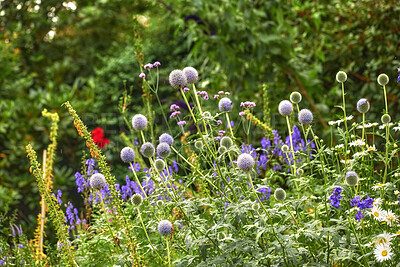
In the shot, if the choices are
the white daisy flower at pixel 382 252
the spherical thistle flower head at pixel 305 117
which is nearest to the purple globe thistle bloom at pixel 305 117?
the spherical thistle flower head at pixel 305 117

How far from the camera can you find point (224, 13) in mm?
4184

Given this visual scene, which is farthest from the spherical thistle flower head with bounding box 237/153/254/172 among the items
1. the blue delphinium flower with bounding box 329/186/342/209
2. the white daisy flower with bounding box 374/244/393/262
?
the white daisy flower with bounding box 374/244/393/262

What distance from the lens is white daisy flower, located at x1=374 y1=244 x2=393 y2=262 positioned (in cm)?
159

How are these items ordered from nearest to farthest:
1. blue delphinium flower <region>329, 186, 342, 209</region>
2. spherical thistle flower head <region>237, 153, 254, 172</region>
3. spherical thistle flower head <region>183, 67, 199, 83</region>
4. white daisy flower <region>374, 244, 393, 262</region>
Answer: white daisy flower <region>374, 244, 393, 262</region> → spherical thistle flower head <region>237, 153, 254, 172</region> → blue delphinium flower <region>329, 186, 342, 209</region> → spherical thistle flower head <region>183, 67, 199, 83</region>

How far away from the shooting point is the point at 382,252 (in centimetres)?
162

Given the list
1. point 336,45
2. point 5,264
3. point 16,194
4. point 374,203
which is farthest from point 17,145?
point 374,203

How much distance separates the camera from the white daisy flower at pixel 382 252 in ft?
5.22

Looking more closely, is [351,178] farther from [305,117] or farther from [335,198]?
→ [305,117]

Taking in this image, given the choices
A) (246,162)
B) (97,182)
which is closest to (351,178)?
(246,162)

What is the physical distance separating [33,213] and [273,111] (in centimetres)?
255

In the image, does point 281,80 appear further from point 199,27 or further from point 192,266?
point 192,266

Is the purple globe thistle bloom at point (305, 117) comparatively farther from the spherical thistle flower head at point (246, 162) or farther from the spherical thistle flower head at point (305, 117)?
the spherical thistle flower head at point (246, 162)

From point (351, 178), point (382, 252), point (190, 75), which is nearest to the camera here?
point (382, 252)

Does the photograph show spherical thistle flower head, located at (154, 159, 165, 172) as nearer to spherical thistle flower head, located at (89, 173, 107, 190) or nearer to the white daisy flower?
spherical thistle flower head, located at (89, 173, 107, 190)
